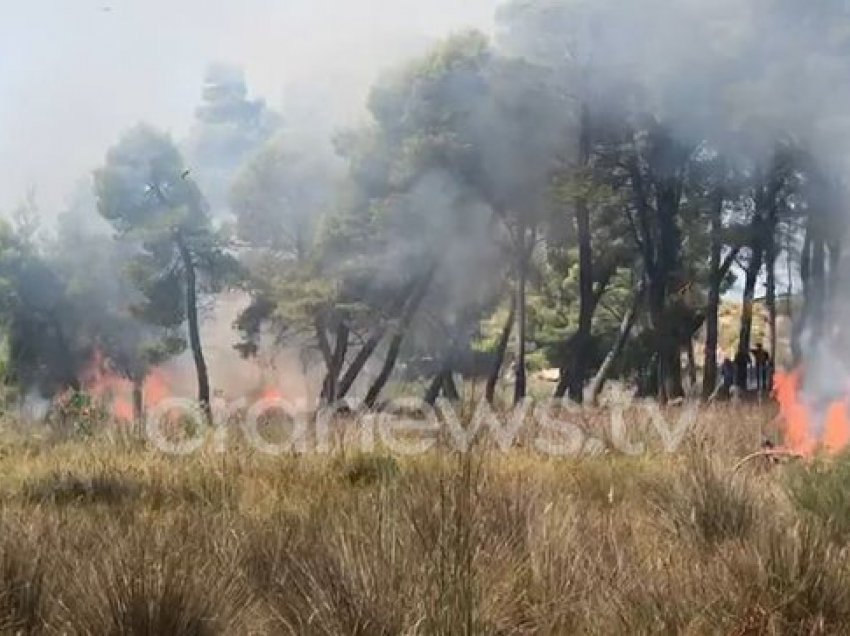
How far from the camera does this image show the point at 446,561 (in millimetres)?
2912

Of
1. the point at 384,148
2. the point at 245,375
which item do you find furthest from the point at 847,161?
the point at 245,375

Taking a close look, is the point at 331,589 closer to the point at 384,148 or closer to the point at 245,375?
the point at 384,148

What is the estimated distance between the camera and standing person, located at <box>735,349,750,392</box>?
A: 14844 mm

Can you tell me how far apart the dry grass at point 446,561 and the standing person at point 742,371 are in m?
10.1

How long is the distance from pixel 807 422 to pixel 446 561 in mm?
6609

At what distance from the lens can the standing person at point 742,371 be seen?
48.7 feet

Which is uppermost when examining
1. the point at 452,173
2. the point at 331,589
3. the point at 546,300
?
the point at 452,173

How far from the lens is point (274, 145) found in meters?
23.5

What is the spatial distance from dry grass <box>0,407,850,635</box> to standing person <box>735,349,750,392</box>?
1011 cm

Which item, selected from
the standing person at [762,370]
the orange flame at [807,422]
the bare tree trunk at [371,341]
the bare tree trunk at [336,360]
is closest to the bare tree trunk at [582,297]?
the bare tree trunk at [371,341]

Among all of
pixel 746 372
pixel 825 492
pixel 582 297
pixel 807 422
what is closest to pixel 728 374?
pixel 746 372

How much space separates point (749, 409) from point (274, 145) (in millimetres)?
15564

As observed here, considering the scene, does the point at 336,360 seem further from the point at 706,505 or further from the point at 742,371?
the point at 706,505

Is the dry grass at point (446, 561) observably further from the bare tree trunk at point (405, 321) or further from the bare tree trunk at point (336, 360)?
the bare tree trunk at point (336, 360)
